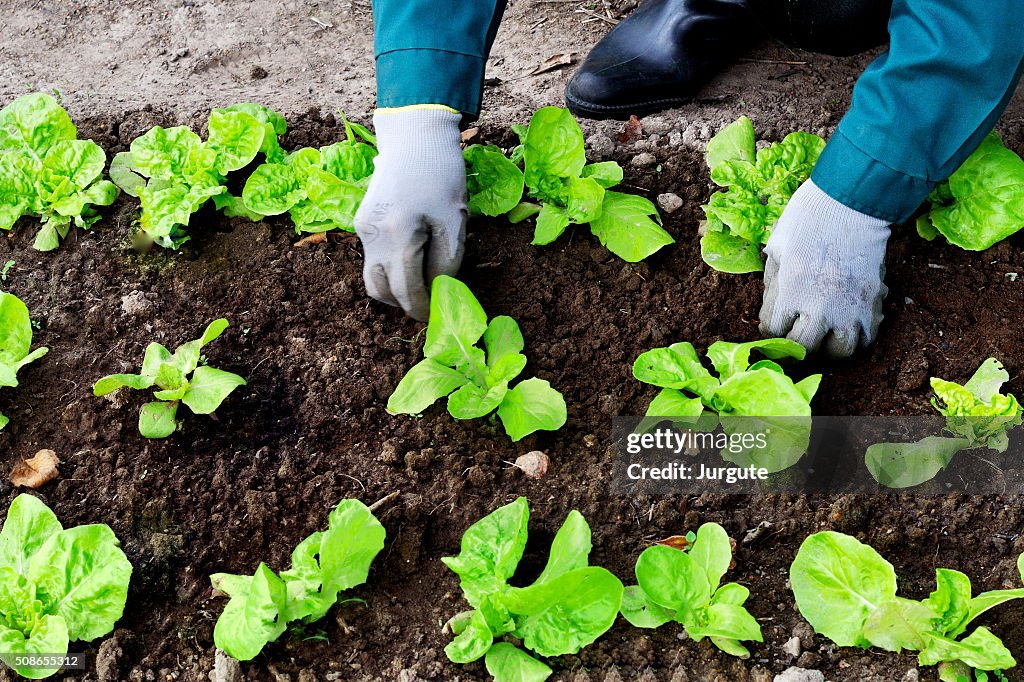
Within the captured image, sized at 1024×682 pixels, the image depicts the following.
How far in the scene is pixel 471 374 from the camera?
194 centimetres

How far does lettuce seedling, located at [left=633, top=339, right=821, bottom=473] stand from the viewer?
174 centimetres

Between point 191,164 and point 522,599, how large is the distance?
145 cm

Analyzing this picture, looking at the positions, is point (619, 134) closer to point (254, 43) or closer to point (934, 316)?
point (934, 316)

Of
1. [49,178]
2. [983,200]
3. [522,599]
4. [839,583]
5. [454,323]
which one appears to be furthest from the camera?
[49,178]

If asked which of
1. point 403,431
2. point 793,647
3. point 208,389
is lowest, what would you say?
point 793,647

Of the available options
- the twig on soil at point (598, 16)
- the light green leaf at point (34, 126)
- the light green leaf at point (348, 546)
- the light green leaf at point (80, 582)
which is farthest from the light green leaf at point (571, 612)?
the twig on soil at point (598, 16)

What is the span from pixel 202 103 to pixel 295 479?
1445 mm

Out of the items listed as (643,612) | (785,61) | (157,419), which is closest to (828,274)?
(643,612)

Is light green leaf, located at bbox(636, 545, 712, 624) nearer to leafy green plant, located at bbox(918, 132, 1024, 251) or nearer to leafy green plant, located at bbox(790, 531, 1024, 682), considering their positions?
leafy green plant, located at bbox(790, 531, 1024, 682)

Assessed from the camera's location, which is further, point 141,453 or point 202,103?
point 202,103

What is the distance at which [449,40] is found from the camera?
204cm

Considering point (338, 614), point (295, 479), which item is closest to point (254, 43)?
point (295, 479)

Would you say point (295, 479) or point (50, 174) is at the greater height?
point (50, 174)

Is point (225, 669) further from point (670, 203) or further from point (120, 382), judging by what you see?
point (670, 203)
